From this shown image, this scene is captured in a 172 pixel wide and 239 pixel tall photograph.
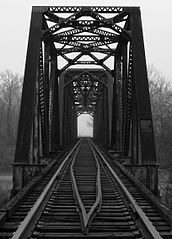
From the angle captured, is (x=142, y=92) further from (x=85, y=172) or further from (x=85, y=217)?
(x=85, y=217)

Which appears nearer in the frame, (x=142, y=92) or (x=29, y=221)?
(x=29, y=221)

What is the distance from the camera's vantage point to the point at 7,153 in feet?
140

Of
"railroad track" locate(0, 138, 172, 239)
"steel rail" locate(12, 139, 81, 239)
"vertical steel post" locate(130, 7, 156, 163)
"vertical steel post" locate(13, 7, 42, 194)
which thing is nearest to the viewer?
"steel rail" locate(12, 139, 81, 239)

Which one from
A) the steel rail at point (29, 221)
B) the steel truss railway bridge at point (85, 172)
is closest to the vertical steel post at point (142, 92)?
the steel truss railway bridge at point (85, 172)

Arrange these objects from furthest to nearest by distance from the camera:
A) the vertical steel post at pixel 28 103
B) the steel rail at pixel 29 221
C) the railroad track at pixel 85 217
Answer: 1. the vertical steel post at pixel 28 103
2. the railroad track at pixel 85 217
3. the steel rail at pixel 29 221

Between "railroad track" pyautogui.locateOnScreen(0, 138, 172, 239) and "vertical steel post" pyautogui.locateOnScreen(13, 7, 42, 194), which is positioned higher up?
"vertical steel post" pyautogui.locateOnScreen(13, 7, 42, 194)

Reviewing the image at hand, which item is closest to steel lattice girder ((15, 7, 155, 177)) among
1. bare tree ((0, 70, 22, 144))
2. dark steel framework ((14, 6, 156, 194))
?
dark steel framework ((14, 6, 156, 194))

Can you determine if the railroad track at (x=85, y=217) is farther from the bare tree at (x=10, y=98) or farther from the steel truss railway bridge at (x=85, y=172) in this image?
the bare tree at (x=10, y=98)

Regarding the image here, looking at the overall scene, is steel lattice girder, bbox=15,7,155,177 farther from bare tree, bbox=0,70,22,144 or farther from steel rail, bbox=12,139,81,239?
bare tree, bbox=0,70,22,144

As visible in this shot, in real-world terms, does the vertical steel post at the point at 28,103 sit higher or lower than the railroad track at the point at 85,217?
higher

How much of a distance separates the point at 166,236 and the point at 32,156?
6799mm

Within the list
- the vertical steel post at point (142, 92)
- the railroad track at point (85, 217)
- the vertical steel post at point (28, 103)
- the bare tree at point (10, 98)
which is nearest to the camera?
the railroad track at point (85, 217)

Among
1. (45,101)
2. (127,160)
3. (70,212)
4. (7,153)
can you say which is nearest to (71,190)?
(70,212)

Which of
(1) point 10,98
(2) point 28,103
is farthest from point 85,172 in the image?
(1) point 10,98
